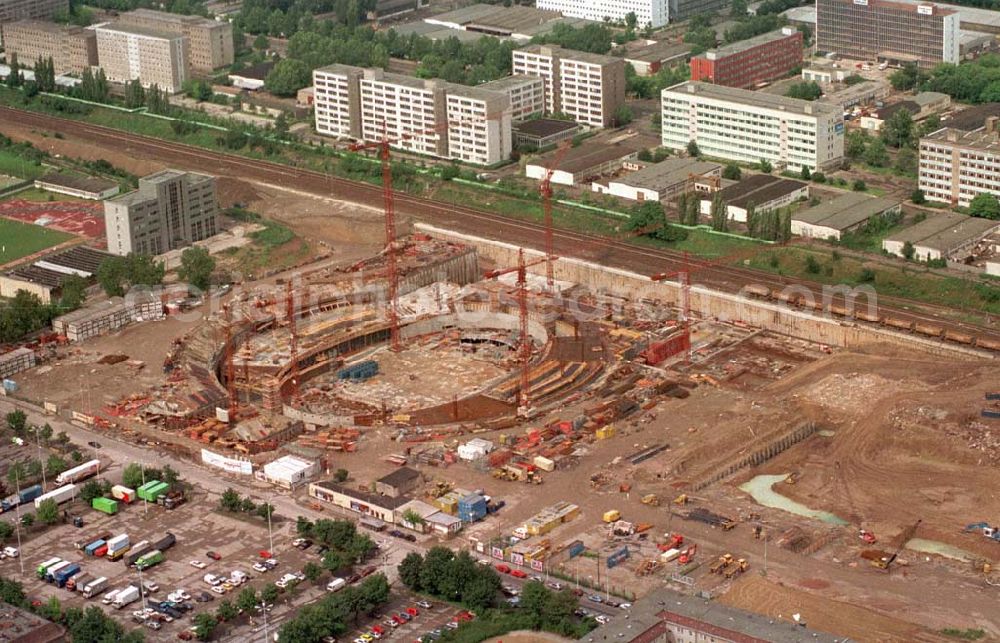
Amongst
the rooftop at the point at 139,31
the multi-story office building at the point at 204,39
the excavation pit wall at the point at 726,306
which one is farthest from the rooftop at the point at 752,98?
the multi-story office building at the point at 204,39

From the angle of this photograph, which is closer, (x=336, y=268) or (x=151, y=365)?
(x=151, y=365)

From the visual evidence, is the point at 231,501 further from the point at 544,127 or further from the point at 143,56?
the point at 143,56

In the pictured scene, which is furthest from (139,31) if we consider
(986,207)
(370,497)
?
(370,497)

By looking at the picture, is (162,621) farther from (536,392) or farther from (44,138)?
(44,138)

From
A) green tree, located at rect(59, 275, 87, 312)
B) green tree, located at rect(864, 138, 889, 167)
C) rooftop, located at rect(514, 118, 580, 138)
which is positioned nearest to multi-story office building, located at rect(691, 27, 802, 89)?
rooftop, located at rect(514, 118, 580, 138)

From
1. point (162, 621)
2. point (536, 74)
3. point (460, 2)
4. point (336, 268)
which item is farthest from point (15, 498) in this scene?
point (460, 2)

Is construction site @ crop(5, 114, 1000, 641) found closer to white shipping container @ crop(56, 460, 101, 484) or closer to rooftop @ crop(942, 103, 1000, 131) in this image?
white shipping container @ crop(56, 460, 101, 484)
